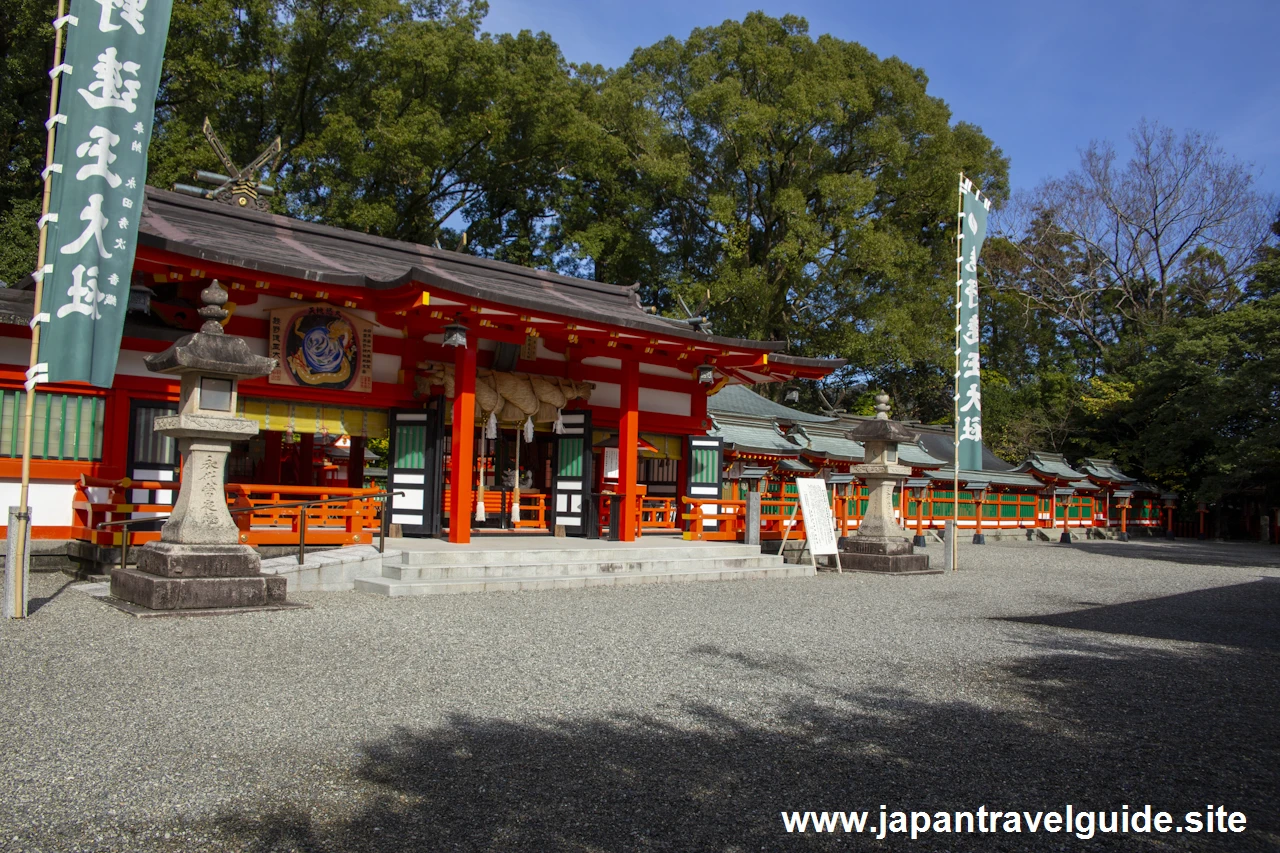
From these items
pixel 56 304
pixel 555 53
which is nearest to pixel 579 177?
pixel 555 53

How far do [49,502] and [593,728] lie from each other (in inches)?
323

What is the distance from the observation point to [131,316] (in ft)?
33.2

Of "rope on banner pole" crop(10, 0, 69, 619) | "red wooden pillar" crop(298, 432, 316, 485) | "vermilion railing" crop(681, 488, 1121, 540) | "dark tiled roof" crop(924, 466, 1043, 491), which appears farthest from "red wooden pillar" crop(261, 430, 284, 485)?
"dark tiled roof" crop(924, 466, 1043, 491)

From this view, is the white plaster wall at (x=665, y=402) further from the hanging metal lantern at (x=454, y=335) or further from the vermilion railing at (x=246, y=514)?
the vermilion railing at (x=246, y=514)

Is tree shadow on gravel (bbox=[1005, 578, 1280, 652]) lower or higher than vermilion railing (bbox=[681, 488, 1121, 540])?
lower

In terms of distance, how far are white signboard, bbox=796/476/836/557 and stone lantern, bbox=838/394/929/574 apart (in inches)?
22.4

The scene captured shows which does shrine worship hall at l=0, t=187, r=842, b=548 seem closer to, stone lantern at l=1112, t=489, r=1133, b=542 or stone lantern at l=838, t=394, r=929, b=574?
stone lantern at l=838, t=394, r=929, b=574

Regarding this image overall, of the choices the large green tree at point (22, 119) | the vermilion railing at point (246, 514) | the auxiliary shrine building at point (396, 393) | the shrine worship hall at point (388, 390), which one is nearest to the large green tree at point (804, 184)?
the auxiliary shrine building at point (396, 393)

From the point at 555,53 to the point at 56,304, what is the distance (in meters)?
23.5

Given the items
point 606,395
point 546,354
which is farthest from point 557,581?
point 606,395

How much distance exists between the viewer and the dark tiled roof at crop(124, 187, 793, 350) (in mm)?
10109

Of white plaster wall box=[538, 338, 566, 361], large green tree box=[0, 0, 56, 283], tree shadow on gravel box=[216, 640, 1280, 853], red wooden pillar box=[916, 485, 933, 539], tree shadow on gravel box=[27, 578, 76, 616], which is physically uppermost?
large green tree box=[0, 0, 56, 283]

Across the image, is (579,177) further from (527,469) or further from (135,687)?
(135,687)

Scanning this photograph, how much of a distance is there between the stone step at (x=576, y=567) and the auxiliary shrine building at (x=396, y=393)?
114 cm
